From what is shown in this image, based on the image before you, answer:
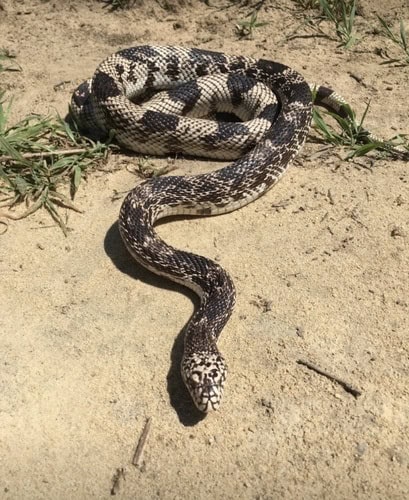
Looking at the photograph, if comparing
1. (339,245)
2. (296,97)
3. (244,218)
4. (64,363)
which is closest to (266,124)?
(296,97)

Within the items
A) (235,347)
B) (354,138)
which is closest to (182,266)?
(235,347)

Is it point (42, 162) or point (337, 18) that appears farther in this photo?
point (337, 18)

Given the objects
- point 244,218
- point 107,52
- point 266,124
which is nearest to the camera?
point 244,218

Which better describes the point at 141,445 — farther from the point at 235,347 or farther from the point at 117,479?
the point at 235,347

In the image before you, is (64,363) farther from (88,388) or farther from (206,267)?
(206,267)

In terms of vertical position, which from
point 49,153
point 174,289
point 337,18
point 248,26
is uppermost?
point 337,18

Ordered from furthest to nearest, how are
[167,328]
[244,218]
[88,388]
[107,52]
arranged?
[107,52] < [244,218] < [167,328] < [88,388]

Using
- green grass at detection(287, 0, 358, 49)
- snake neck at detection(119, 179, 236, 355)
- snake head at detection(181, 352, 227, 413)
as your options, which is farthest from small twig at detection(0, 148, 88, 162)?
green grass at detection(287, 0, 358, 49)
